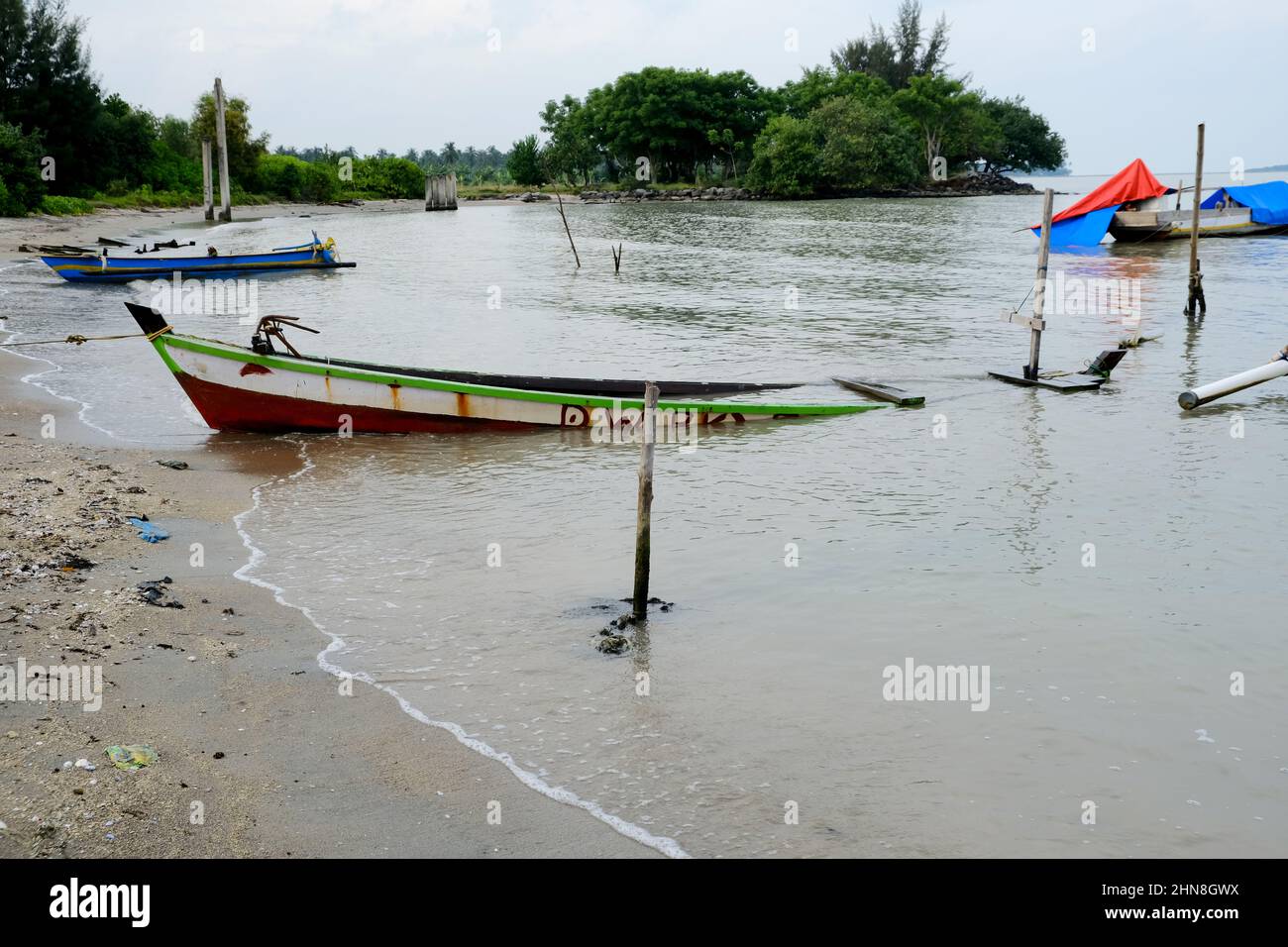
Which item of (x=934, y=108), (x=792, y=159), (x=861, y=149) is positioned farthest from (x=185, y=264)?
(x=934, y=108)

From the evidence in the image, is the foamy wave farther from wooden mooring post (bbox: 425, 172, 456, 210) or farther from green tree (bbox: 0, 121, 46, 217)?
wooden mooring post (bbox: 425, 172, 456, 210)

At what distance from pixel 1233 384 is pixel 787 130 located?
8686cm

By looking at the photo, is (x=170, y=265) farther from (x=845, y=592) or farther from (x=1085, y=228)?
(x=1085, y=228)

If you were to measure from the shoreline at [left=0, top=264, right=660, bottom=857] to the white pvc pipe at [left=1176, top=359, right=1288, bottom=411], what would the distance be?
42.6ft

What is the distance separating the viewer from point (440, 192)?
90750 mm

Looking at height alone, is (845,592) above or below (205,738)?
above

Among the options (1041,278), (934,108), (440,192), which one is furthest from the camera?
(934,108)

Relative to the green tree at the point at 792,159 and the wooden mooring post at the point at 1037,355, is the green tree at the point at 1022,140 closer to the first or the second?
the green tree at the point at 792,159

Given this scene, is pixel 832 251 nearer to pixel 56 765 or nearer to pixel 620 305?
pixel 620 305

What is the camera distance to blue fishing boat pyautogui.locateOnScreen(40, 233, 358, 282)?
31.2 metres

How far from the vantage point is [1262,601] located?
342 inches
